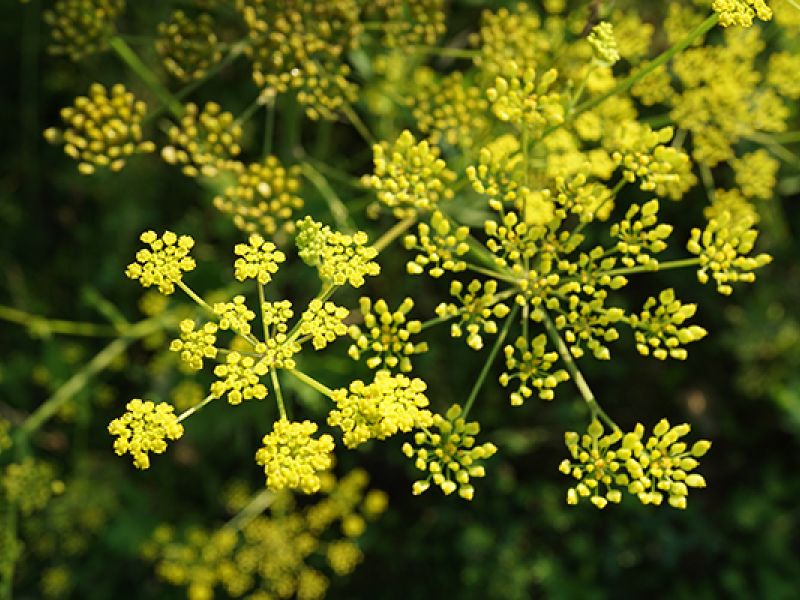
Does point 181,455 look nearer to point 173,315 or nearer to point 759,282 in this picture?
point 173,315

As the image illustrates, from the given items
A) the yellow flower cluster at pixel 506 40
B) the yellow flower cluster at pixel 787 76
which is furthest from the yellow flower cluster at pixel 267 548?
the yellow flower cluster at pixel 787 76

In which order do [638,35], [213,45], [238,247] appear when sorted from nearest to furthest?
1. [238,247]
2. [213,45]
3. [638,35]

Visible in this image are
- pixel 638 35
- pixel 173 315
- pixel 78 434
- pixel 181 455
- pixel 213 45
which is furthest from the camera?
pixel 181 455

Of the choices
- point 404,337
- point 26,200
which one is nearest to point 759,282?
point 404,337

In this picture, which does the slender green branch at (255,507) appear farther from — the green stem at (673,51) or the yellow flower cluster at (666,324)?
the green stem at (673,51)

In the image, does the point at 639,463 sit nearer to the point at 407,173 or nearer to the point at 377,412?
the point at 377,412

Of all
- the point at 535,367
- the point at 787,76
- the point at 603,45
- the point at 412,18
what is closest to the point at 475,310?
the point at 535,367

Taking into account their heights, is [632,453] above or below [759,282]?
above
